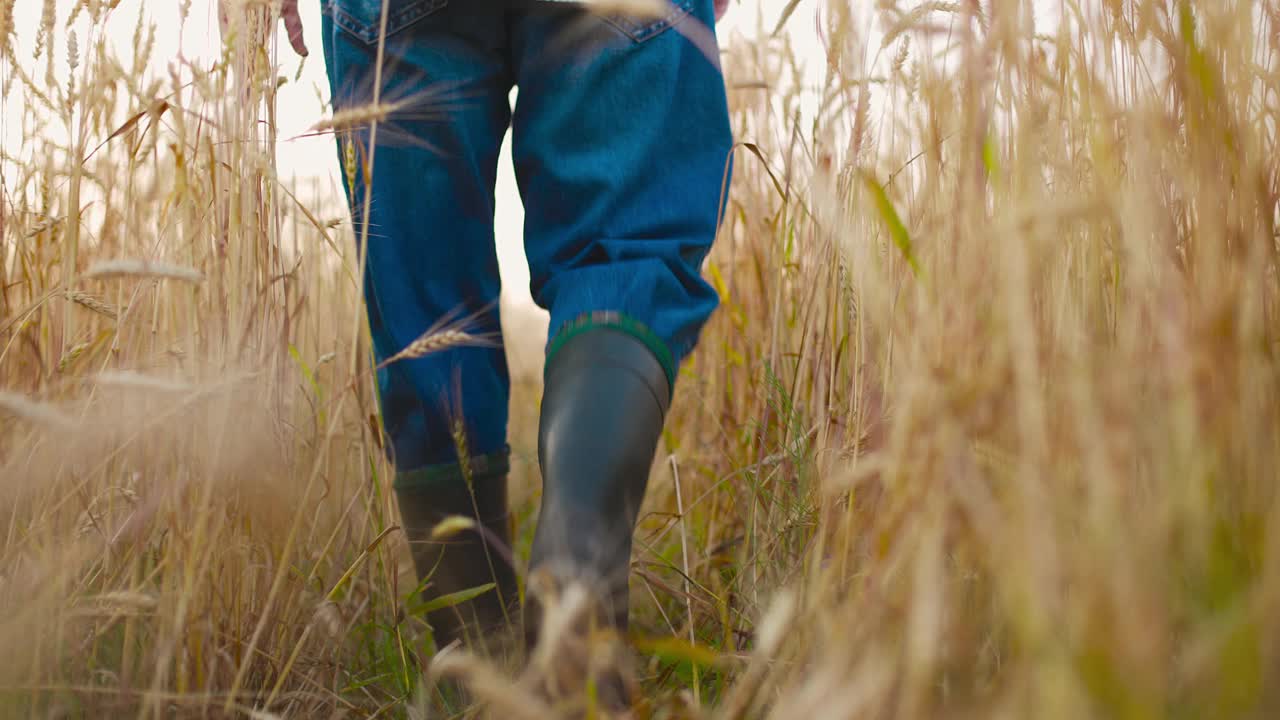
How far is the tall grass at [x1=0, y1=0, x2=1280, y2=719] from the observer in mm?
387

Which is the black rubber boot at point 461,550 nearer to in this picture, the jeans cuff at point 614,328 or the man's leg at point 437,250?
the man's leg at point 437,250

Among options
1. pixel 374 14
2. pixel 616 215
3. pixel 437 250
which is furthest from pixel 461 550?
pixel 374 14

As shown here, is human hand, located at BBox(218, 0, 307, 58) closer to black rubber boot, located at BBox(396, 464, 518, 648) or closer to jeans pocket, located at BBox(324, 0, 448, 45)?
jeans pocket, located at BBox(324, 0, 448, 45)

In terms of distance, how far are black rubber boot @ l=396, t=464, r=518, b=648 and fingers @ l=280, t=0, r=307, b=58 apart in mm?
576

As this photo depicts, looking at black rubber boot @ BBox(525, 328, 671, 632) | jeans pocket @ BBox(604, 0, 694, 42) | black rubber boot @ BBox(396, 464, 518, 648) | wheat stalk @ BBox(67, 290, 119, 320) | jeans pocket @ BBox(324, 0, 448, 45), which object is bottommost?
black rubber boot @ BBox(396, 464, 518, 648)

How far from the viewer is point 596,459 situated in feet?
2.24

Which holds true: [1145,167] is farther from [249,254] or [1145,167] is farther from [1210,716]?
[249,254]

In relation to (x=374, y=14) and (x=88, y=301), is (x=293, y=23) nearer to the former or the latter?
(x=374, y=14)

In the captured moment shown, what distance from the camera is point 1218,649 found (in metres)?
0.34

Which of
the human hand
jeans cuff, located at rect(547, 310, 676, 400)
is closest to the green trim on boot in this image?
jeans cuff, located at rect(547, 310, 676, 400)

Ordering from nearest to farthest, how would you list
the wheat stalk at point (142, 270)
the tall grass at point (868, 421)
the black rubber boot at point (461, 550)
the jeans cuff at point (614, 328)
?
the tall grass at point (868, 421) < the wheat stalk at point (142, 270) < the jeans cuff at point (614, 328) < the black rubber boot at point (461, 550)

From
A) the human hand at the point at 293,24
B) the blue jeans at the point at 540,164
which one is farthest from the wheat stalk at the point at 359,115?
the human hand at the point at 293,24

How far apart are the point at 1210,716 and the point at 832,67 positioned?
2.52ft

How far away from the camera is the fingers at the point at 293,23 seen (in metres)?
1.02
